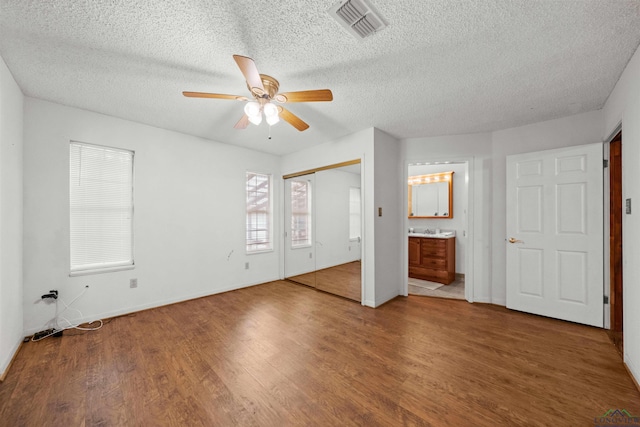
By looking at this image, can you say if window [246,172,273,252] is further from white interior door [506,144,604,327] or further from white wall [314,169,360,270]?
white interior door [506,144,604,327]

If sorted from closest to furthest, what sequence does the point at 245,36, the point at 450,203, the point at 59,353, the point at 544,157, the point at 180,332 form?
the point at 245,36 < the point at 59,353 < the point at 180,332 < the point at 544,157 < the point at 450,203

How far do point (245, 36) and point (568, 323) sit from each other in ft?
14.7

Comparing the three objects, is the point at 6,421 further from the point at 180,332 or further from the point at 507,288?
the point at 507,288

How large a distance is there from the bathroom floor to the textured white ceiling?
2.73 metres

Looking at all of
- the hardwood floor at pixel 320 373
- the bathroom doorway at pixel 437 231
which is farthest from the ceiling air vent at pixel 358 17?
the bathroom doorway at pixel 437 231

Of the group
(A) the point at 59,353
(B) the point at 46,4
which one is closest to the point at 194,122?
(B) the point at 46,4

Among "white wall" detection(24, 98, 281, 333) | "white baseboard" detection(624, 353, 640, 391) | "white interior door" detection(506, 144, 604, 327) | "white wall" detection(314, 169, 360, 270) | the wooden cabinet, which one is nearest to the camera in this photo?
"white baseboard" detection(624, 353, 640, 391)

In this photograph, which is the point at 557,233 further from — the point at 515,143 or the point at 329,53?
the point at 329,53

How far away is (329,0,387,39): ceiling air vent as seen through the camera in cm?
146

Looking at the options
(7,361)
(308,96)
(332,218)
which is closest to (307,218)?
(332,218)

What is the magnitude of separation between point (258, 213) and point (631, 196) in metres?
4.66

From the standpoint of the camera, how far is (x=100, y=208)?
3.12 m

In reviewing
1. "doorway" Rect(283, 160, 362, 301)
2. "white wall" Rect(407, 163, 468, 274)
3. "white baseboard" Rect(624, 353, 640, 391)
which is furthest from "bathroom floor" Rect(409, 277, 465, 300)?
"white baseboard" Rect(624, 353, 640, 391)

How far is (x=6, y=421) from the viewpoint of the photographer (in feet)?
5.07
